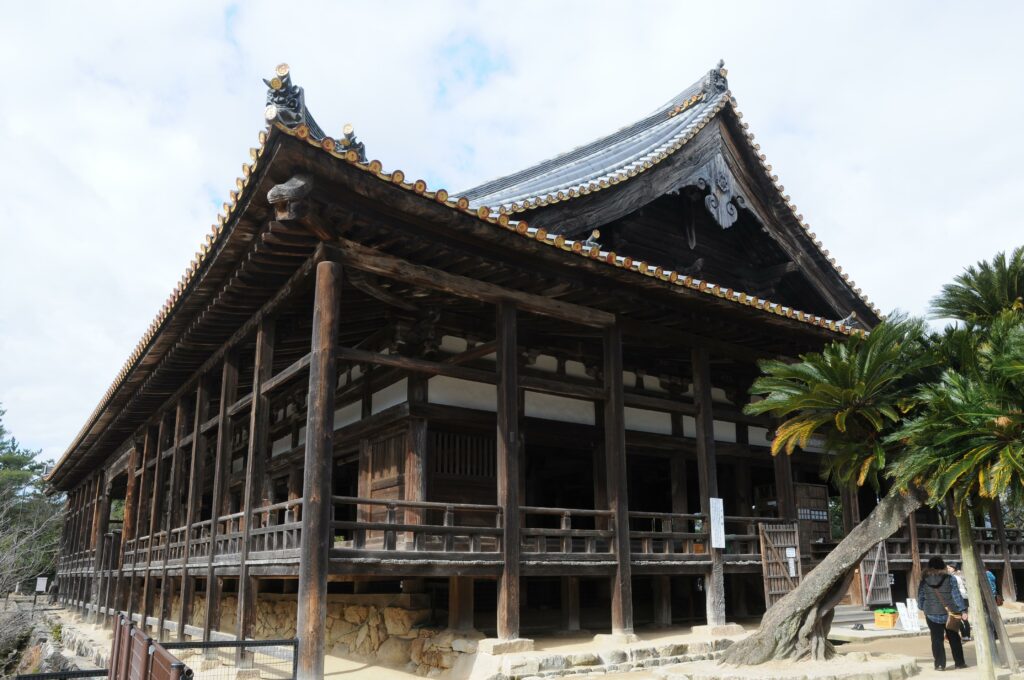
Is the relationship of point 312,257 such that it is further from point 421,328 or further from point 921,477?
point 921,477

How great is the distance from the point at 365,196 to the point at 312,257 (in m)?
1.36

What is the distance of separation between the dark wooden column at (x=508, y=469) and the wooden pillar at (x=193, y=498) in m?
6.06

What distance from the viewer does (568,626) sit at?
40.8 ft

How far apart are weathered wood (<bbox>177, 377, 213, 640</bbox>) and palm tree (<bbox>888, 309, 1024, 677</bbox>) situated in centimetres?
999

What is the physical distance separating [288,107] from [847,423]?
7985 millimetres

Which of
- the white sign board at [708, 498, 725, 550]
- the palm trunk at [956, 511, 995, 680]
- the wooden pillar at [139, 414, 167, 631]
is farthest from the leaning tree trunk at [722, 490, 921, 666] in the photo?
the wooden pillar at [139, 414, 167, 631]

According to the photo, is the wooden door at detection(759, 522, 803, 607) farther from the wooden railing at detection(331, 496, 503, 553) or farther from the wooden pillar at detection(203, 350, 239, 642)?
the wooden pillar at detection(203, 350, 239, 642)

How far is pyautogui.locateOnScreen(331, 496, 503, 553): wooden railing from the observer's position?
29.5ft

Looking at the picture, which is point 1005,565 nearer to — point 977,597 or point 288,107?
point 977,597

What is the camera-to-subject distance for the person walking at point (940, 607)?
1066 cm

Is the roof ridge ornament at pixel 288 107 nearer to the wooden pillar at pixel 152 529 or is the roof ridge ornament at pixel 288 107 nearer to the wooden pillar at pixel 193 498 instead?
the wooden pillar at pixel 193 498

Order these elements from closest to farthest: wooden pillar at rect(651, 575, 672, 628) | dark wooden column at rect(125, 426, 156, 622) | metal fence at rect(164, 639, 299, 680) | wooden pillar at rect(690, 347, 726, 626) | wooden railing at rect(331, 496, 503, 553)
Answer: wooden railing at rect(331, 496, 503, 553)
metal fence at rect(164, 639, 299, 680)
wooden pillar at rect(690, 347, 726, 626)
wooden pillar at rect(651, 575, 672, 628)
dark wooden column at rect(125, 426, 156, 622)

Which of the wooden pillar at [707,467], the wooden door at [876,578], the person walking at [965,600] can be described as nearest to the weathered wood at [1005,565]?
the wooden door at [876,578]

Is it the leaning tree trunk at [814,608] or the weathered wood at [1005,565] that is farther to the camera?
the weathered wood at [1005,565]
